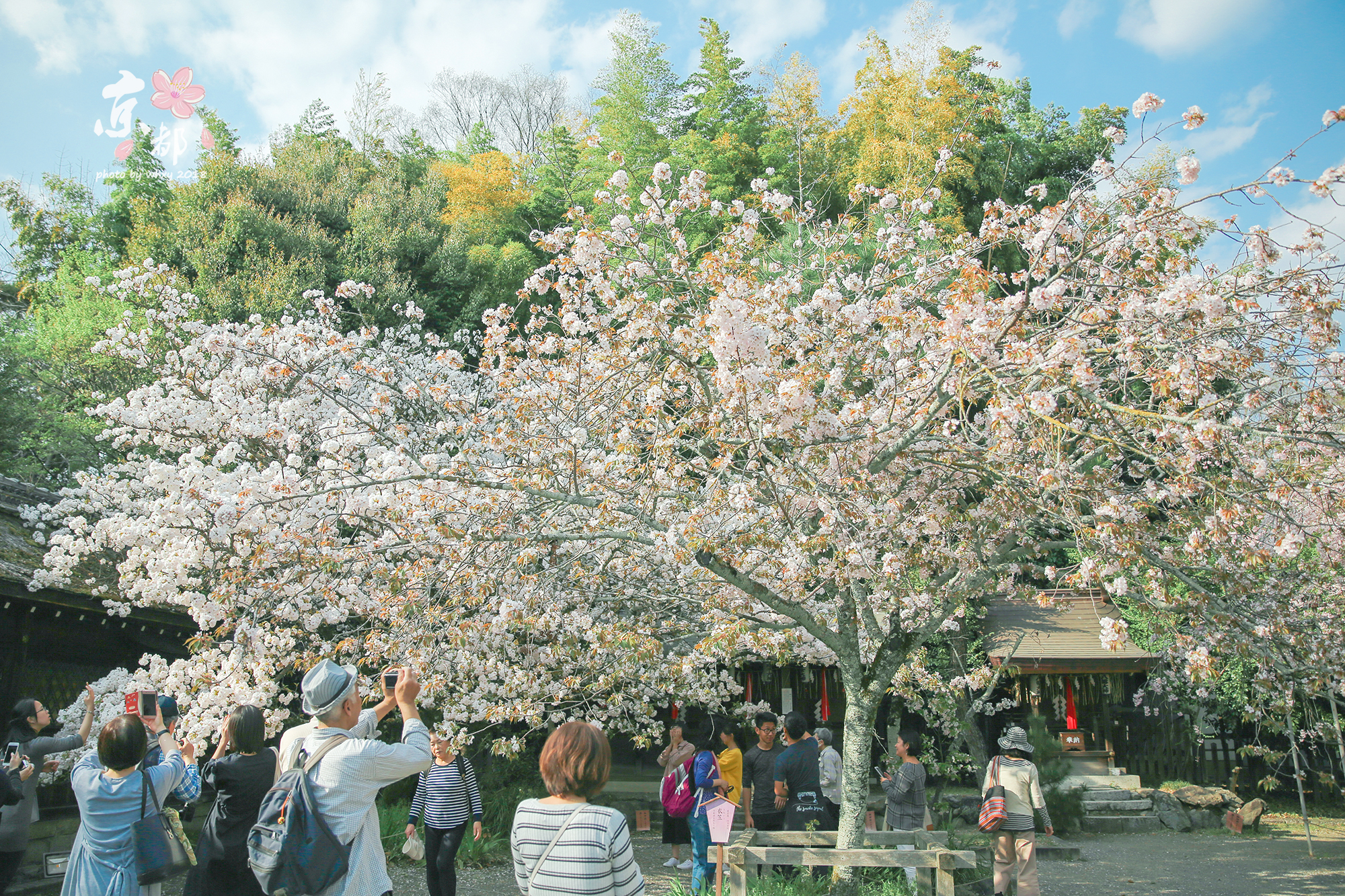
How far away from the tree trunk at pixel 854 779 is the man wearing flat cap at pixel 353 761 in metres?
3.42

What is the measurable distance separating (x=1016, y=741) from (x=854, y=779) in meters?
1.29

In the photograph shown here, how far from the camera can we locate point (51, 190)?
76.7 feet

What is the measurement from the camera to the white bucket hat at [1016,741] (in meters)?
6.02

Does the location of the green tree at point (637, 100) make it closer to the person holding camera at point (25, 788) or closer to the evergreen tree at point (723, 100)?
the evergreen tree at point (723, 100)

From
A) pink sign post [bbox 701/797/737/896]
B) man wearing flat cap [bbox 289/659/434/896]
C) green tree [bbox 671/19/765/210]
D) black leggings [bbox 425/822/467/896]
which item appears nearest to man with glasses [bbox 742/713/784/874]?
pink sign post [bbox 701/797/737/896]

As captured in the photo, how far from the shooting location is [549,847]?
2607 mm

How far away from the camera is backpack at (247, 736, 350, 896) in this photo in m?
2.89

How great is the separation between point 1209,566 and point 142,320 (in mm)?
15894

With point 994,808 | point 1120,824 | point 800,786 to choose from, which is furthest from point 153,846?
point 1120,824

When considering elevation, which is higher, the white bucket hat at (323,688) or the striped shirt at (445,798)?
the white bucket hat at (323,688)

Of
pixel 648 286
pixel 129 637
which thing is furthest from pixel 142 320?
pixel 648 286

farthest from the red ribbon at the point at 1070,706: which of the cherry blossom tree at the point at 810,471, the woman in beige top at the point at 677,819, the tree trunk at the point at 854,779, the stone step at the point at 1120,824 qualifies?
the tree trunk at the point at 854,779

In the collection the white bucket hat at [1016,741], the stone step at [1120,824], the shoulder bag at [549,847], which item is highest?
the white bucket hat at [1016,741]

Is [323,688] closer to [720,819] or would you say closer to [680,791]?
[720,819]
